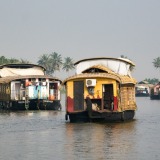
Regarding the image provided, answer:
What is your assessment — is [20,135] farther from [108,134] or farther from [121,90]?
[121,90]

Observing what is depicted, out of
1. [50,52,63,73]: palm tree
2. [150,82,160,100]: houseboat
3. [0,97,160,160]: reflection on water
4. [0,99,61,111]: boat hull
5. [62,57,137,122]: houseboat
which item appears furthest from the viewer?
[50,52,63,73]: palm tree

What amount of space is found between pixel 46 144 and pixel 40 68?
3344 centimetres

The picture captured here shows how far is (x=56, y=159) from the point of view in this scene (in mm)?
19109

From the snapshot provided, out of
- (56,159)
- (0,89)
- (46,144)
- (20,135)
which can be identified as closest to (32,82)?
(0,89)

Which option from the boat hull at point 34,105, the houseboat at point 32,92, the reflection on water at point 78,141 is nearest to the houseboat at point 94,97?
the reflection on water at point 78,141

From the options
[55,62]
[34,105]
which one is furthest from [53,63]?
[34,105]

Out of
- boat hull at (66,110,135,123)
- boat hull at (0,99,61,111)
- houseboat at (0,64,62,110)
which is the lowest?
boat hull at (66,110,135,123)

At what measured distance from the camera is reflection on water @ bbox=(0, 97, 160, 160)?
20000mm

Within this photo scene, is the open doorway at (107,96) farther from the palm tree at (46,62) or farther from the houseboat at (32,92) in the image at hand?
the palm tree at (46,62)

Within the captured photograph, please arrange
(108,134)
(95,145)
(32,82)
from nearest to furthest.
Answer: (95,145) < (108,134) < (32,82)

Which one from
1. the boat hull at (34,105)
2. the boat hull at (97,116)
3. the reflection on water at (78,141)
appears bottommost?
the reflection on water at (78,141)

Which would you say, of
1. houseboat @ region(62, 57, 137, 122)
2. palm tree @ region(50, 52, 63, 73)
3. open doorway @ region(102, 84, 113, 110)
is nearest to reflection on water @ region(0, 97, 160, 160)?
houseboat @ region(62, 57, 137, 122)

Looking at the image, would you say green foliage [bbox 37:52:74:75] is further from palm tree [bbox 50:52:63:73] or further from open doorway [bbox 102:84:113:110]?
open doorway [bbox 102:84:113:110]

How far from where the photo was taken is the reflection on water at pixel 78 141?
20000mm
